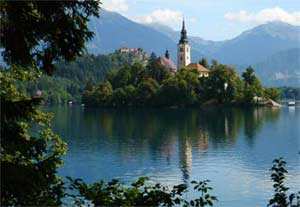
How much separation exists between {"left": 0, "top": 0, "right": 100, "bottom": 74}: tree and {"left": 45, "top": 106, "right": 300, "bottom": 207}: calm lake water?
1488cm

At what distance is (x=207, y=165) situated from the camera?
1142 inches

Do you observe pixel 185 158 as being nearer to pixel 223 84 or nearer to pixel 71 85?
pixel 223 84

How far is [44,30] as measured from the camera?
15.6 ft

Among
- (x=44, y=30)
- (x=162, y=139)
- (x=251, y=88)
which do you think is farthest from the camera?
(x=251, y=88)

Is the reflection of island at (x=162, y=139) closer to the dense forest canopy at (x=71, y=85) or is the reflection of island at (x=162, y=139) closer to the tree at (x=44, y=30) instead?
the tree at (x=44, y=30)

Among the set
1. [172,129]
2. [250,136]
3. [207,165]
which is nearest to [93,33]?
[207,165]

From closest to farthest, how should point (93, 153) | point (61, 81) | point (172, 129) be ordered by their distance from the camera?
point (93, 153)
point (172, 129)
point (61, 81)

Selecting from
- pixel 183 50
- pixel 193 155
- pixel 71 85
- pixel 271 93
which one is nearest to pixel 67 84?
pixel 71 85

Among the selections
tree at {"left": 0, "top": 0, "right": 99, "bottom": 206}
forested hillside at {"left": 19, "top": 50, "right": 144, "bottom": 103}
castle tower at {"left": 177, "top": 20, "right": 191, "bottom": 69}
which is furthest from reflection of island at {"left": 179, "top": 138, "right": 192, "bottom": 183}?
forested hillside at {"left": 19, "top": 50, "right": 144, "bottom": 103}

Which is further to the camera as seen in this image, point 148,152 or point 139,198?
point 148,152

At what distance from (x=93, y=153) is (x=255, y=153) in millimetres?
10138

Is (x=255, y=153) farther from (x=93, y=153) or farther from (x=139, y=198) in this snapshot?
(x=139, y=198)

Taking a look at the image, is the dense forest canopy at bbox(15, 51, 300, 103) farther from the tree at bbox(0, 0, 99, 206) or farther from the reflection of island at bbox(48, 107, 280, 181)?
the tree at bbox(0, 0, 99, 206)

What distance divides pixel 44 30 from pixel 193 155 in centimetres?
2863
